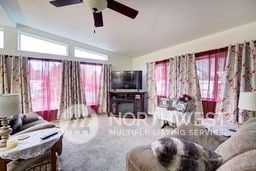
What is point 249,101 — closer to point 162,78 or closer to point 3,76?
point 162,78

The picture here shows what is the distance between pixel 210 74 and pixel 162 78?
5.13 ft

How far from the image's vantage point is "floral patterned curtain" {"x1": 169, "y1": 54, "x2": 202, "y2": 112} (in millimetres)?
4219

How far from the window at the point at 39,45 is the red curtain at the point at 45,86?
314mm

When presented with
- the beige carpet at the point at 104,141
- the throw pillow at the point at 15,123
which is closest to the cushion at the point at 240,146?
the beige carpet at the point at 104,141

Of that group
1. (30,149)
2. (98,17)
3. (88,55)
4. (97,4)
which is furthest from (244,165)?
(88,55)

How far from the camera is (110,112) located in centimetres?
584

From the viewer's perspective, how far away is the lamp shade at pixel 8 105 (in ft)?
5.75

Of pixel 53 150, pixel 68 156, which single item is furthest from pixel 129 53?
pixel 53 150

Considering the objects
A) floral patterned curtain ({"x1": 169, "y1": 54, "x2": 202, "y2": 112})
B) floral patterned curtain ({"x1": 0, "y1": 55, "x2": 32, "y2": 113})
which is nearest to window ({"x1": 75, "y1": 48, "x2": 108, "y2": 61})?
floral patterned curtain ({"x1": 0, "y1": 55, "x2": 32, "y2": 113})

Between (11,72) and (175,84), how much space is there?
165 inches

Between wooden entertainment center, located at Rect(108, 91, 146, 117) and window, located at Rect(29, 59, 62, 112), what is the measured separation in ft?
5.56

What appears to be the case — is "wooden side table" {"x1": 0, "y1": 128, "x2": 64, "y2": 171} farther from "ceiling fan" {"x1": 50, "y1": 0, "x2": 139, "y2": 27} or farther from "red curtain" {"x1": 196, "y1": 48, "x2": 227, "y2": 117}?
"red curtain" {"x1": 196, "y1": 48, "x2": 227, "y2": 117}

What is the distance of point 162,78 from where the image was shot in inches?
210

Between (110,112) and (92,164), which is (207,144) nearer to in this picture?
(92,164)
